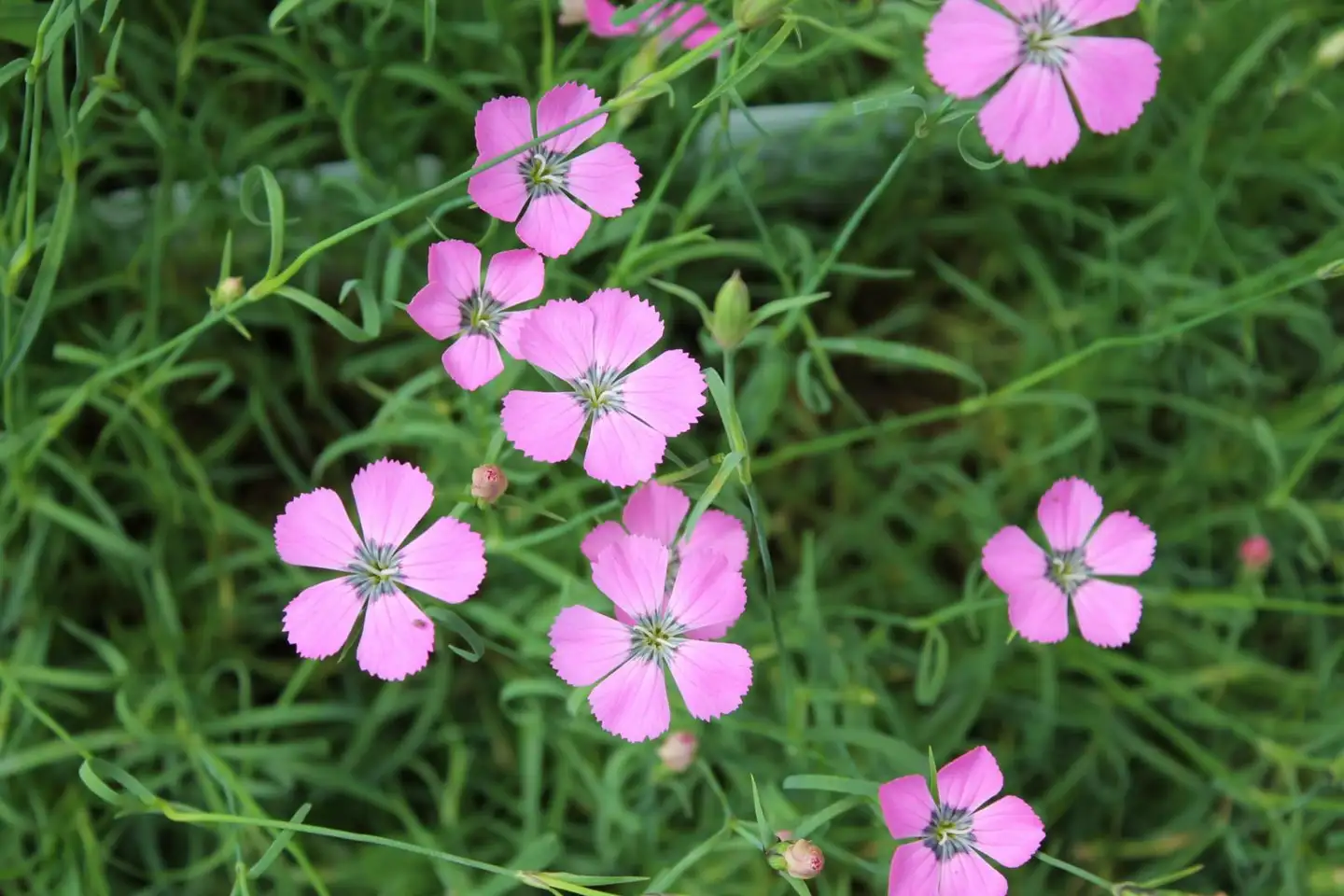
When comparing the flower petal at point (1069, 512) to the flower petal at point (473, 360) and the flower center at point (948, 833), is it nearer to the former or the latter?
the flower center at point (948, 833)

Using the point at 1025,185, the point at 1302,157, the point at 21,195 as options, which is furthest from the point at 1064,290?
the point at 21,195

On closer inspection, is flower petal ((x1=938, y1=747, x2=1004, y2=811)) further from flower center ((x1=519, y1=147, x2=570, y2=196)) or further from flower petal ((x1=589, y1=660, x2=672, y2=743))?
flower center ((x1=519, y1=147, x2=570, y2=196))

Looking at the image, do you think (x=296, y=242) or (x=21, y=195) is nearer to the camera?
(x=21, y=195)

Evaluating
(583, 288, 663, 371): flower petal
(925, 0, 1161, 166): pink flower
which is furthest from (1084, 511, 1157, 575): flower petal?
(583, 288, 663, 371): flower petal

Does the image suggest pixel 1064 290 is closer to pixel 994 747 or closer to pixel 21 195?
pixel 994 747

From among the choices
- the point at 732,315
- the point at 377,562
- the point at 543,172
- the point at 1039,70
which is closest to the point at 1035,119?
the point at 1039,70

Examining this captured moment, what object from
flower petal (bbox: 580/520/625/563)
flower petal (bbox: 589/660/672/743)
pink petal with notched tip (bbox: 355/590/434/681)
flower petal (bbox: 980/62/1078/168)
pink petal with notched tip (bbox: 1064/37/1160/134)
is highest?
pink petal with notched tip (bbox: 1064/37/1160/134)
